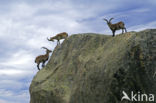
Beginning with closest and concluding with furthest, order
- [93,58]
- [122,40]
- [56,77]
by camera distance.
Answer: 1. [122,40]
2. [93,58]
3. [56,77]

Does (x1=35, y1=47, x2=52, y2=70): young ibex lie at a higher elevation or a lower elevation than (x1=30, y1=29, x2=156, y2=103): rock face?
higher

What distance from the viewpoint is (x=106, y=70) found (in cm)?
1167

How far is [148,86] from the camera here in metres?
11.2

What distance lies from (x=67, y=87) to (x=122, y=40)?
5.22 meters

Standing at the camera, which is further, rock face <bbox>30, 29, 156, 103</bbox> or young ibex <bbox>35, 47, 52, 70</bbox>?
young ibex <bbox>35, 47, 52, 70</bbox>

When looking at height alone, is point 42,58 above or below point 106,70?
above

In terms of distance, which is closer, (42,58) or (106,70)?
(106,70)

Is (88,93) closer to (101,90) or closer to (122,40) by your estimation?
(101,90)

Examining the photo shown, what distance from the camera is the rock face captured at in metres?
11.2

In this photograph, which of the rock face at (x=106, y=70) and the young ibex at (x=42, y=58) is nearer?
the rock face at (x=106, y=70)

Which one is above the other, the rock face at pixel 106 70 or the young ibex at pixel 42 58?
the young ibex at pixel 42 58

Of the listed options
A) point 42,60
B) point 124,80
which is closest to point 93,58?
point 124,80

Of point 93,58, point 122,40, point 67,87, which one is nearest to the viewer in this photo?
point 122,40

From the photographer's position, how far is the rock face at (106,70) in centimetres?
1118
